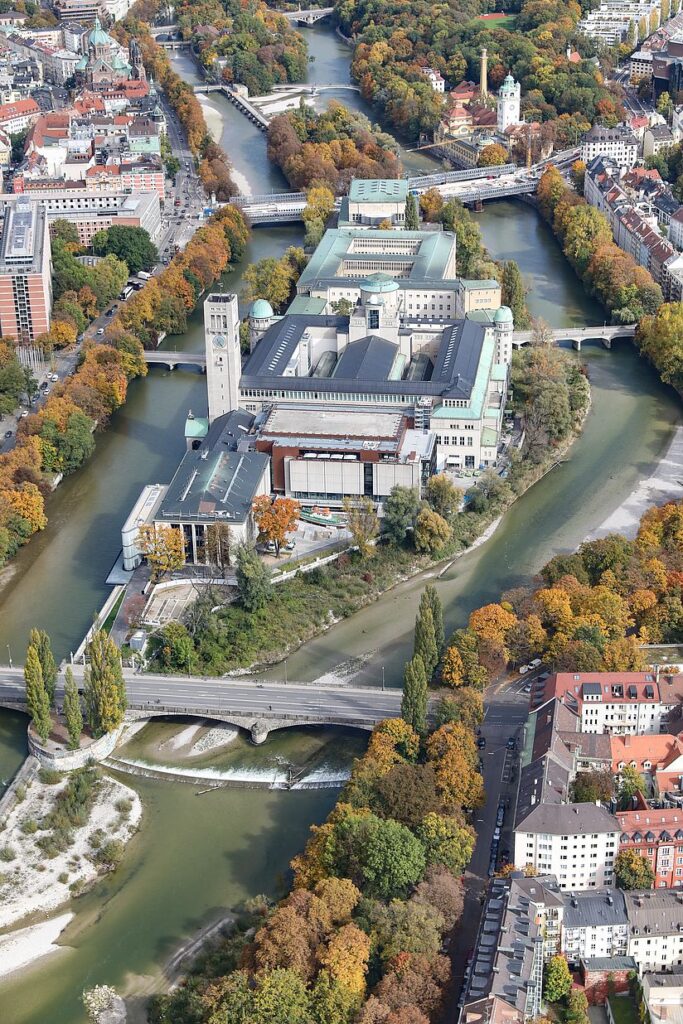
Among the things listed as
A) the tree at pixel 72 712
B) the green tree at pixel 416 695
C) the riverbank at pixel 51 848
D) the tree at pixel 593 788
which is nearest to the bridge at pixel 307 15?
the tree at pixel 72 712

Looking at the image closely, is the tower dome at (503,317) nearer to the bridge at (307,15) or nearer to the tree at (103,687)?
the tree at (103,687)

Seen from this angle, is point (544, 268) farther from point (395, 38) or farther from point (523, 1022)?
point (523, 1022)

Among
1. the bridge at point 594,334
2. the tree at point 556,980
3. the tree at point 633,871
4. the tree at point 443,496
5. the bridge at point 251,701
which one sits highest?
the tree at point 633,871

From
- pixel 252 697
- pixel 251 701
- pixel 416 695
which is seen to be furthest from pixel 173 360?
pixel 416 695

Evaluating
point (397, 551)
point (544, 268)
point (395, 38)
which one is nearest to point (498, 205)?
point (544, 268)

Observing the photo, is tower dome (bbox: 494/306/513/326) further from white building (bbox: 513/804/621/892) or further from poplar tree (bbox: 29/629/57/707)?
white building (bbox: 513/804/621/892)

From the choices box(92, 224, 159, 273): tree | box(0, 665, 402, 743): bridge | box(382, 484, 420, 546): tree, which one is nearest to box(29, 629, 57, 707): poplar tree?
box(0, 665, 402, 743): bridge
